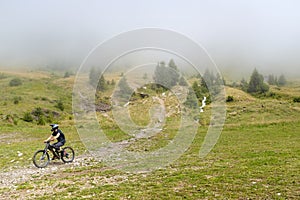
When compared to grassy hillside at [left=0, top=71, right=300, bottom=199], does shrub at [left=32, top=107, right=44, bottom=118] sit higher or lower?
higher

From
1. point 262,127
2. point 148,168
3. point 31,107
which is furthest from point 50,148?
point 31,107

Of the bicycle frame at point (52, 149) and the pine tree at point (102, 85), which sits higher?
the pine tree at point (102, 85)

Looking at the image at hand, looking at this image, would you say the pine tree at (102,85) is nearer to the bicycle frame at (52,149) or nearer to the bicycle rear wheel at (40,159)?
the bicycle frame at (52,149)

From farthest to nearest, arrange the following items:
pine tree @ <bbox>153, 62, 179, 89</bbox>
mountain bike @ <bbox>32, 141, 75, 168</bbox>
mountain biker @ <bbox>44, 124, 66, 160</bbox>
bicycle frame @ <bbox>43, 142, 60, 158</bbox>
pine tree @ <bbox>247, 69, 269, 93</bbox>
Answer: pine tree @ <bbox>247, 69, 269, 93</bbox>, mountain biker @ <bbox>44, 124, 66, 160</bbox>, bicycle frame @ <bbox>43, 142, 60, 158</bbox>, mountain bike @ <bbox>32, 141, 75, 168</bbox>, pine tree @ <bbox>153, 62, 179, 89</bbox>

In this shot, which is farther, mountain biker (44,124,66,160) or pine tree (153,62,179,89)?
mountain biker (44,124,66,160)

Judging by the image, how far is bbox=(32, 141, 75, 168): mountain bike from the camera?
64.7ft

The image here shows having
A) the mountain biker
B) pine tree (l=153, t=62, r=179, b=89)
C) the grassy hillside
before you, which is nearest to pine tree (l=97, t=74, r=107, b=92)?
the grassy hillside

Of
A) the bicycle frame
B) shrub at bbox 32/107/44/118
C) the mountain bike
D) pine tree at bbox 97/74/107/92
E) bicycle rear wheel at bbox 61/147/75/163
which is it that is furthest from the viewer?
shrub at bbox 32/107/44/118

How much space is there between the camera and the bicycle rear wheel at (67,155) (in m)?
20.9

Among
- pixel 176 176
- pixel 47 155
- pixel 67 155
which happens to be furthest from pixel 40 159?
pixel 176 176

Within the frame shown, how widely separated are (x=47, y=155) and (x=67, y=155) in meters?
1.49

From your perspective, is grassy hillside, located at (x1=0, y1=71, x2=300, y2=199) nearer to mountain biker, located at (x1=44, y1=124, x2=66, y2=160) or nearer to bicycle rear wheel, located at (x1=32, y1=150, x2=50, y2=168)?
bicycle rear wheel, located at (x1=32, y1=150, x2=50, y2=168)

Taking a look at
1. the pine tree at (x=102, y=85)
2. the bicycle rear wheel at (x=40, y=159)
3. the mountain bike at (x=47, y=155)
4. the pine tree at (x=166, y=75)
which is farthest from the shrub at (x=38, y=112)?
the pine tree at (x=166, y=75)

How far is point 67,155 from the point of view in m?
21.2
